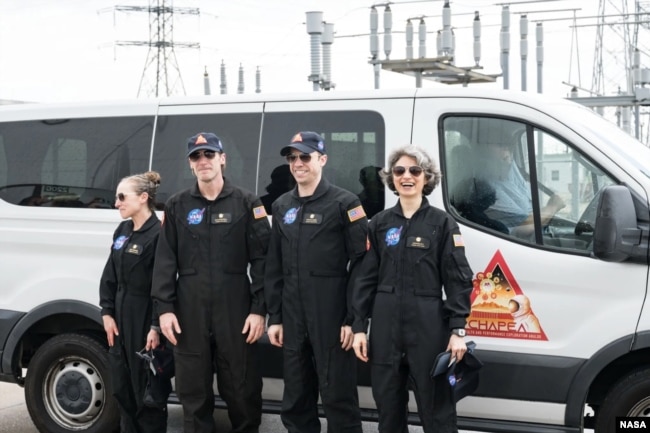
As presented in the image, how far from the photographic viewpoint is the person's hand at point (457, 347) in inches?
192

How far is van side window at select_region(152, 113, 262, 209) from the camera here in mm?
6027

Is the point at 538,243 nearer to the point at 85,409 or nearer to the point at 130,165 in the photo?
the point at 130,165

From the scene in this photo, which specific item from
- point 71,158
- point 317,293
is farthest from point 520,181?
point 71,158

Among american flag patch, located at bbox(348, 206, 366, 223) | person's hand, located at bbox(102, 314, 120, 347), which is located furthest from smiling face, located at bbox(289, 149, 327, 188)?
person's hand, located at bbox(102, 314, 120, 347)

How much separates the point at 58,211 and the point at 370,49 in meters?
16.2

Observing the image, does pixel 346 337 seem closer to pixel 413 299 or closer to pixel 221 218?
pixel 413 299

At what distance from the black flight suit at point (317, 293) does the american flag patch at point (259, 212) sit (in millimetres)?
147

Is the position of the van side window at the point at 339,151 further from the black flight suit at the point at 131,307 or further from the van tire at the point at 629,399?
the van tire at the point at 629,399

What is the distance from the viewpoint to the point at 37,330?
21.5ft

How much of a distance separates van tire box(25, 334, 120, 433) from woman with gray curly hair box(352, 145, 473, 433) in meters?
2.10

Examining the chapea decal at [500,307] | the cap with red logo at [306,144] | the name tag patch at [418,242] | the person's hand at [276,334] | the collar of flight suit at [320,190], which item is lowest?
the person's hand at [276,334]

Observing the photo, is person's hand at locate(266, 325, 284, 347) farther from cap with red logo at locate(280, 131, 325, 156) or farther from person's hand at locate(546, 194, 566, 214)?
person's hand at locate(546, 194, 566, 214)

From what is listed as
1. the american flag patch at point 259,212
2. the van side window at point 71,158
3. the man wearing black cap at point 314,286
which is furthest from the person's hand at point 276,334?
the van side window at point 71,158

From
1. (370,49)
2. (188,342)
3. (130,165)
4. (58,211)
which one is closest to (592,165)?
(188,342)
